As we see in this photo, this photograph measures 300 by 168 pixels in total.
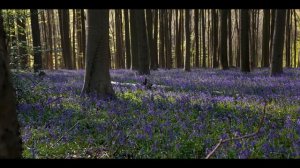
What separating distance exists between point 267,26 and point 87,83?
21.9 metres

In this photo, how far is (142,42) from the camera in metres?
20.1

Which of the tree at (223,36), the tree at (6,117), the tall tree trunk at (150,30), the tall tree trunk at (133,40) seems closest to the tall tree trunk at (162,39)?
the tall tree trunk at (150,30)

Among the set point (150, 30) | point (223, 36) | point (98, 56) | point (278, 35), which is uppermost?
point (150, 30)

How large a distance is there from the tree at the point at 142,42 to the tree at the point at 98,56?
904 centimetres

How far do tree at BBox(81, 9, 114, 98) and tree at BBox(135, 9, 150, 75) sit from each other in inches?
356

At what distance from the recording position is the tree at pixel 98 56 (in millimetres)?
10984

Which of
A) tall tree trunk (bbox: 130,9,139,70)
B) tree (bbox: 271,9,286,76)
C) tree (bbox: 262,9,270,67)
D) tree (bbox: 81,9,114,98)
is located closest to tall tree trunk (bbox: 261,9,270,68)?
Result: tree (bbox: 262,9,270,67)

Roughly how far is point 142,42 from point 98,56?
924cm

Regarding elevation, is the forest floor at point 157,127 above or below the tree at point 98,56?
below

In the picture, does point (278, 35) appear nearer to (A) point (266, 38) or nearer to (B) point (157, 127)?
(B) point (157, 127)

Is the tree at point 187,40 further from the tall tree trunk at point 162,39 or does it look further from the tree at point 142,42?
the tall tree trunk at point 162,39

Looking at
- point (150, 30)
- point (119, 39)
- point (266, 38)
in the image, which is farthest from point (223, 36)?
point (119, 39)

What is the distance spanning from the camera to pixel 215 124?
7164 millimetres
